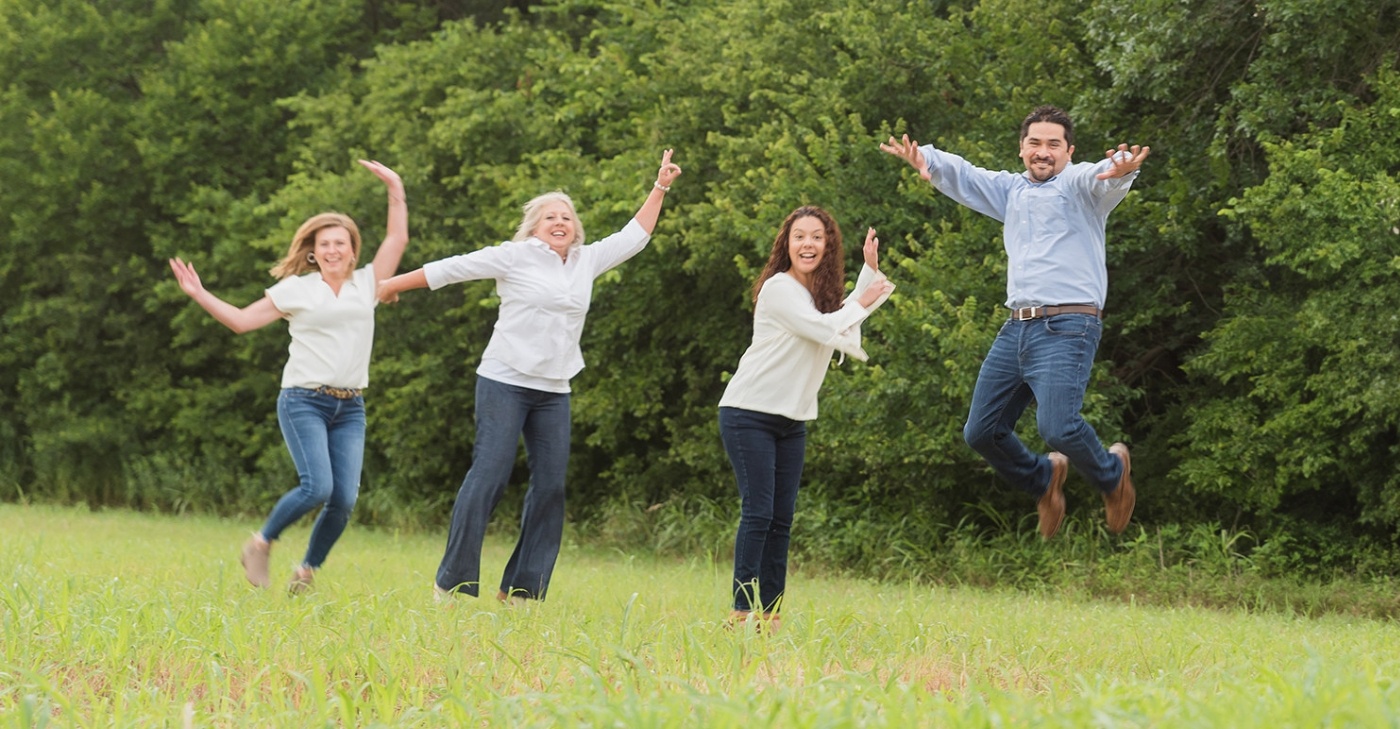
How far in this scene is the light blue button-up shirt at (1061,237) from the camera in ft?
22.0

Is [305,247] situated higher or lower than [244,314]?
higher

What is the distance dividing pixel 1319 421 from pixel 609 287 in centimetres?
776

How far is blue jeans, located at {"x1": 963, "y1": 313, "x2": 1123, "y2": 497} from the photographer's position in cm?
659

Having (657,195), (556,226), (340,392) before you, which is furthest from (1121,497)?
(340,392)

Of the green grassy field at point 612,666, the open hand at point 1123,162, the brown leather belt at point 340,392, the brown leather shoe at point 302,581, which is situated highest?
the open hand at point 1123,162

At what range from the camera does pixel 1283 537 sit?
12.6m

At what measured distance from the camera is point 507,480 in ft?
24.5

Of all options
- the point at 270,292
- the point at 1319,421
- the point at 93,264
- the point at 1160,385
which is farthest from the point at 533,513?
the point at 93,264

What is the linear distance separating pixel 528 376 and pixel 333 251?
5.26 feet

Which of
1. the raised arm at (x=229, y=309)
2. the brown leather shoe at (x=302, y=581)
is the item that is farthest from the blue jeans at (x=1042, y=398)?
the raised arm at (x=229, y=309)

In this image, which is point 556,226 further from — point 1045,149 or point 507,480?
point 1045,149

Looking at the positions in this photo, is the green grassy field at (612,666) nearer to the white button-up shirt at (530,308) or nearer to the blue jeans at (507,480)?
the blue jeans at (507,480)

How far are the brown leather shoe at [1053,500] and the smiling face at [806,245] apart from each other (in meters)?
1.55

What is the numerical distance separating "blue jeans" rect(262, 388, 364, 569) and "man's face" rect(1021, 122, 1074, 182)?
379cm
